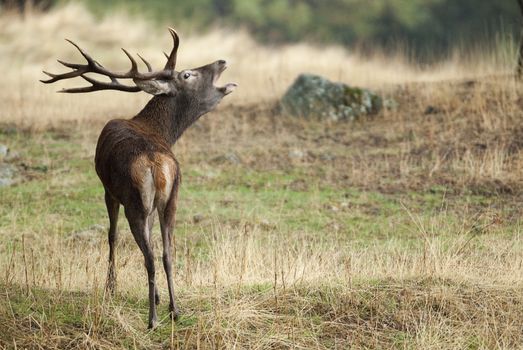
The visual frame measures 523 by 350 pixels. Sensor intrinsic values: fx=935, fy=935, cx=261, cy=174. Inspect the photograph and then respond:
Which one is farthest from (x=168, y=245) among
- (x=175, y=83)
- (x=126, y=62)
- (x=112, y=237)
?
(x=126, y=62)

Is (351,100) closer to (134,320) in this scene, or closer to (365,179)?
(365,179)

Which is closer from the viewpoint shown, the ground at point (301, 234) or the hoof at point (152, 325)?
the hoof at point (152, 325)

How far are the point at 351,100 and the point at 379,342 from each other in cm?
1081

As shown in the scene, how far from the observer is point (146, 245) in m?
6.26

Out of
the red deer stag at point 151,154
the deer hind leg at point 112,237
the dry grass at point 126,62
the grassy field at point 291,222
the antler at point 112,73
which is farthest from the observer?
the dry grass at point 126,62

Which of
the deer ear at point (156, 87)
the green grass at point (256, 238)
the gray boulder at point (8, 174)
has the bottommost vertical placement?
the green grass at point (256, 238)

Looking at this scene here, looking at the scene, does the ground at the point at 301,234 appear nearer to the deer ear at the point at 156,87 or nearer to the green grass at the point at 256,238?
the green grass at the point at 256,238

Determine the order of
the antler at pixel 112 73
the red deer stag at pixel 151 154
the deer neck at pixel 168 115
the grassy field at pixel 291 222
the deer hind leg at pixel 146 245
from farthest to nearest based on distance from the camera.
Answer: the deer neck at pixel 168 115 < the antler at pixel 112 73 < the grassy field at pixel 291 222 < the red deer stag at pixel 151 154 < the deer hind leg at pixel 146 245

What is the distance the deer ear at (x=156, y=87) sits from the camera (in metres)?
7.50

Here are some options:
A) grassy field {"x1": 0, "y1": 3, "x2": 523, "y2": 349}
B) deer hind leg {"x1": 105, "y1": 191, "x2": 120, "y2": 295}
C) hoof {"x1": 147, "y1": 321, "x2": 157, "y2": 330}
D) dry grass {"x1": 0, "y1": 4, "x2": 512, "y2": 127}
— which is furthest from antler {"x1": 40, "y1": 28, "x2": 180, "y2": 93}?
dry grass {"x1": 0, "y1": 4, "x2": 512, "y2": 127}

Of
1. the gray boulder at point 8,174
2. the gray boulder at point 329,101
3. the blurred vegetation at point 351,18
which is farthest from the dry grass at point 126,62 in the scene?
the blurred vegetation at point 351,18

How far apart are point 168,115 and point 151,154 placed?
1.34 m

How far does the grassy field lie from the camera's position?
6.57 metres

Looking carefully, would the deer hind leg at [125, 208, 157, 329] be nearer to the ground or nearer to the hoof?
the hoof
